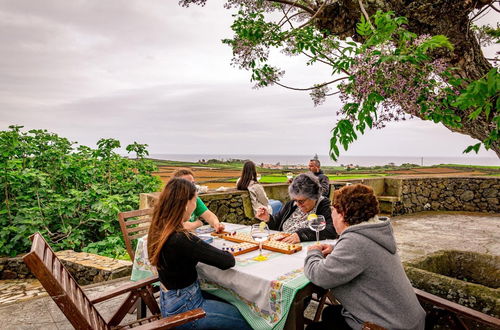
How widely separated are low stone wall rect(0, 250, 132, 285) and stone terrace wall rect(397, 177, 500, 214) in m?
7.63

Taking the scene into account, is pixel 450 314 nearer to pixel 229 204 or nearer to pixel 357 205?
pixel 357 205

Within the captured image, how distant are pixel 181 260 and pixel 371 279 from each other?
3.46 ft

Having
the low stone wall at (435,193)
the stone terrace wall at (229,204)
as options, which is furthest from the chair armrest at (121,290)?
the low stone wall at (435,193)

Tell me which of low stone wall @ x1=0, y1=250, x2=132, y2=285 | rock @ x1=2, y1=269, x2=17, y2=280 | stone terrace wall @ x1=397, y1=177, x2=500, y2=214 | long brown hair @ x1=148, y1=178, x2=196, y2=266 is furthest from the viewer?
stone terrace wall @ x1=397, y1=177, x2=500, y2=214

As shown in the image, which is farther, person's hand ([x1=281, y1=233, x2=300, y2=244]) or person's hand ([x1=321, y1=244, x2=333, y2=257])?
person's hand ([x1=281, y1=233, x2=300, y2=244])

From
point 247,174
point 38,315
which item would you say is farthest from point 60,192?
point 247,174

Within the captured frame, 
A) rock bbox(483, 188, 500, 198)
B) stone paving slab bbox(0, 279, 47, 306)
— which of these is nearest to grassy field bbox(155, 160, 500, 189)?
rock bbox(483, 188, 500, 198)

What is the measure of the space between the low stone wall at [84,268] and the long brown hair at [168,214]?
8.79 ft

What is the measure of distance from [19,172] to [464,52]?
616cm

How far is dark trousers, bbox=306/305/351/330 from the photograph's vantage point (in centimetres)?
172

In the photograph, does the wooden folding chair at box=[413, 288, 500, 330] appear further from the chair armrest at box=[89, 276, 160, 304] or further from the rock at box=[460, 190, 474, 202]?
the rock at box=[460, 190, 474, 202]

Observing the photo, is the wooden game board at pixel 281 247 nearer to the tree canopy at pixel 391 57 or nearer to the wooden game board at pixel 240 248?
the wooden game board at pixel 240 248

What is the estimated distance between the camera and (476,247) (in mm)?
5734

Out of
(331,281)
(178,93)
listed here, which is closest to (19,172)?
(331,281)
